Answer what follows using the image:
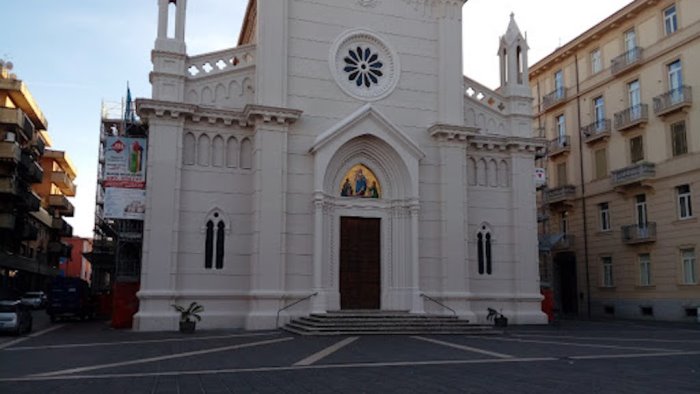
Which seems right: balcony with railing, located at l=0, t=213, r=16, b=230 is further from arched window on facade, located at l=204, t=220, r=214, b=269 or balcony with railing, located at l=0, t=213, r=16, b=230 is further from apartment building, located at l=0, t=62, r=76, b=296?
arched window on facade, located at l=204, t=220, r=214, b=269

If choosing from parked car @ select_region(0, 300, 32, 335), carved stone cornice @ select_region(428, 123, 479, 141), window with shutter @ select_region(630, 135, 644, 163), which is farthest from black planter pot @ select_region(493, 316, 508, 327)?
parked car @ select_region(0, 300, 32, 335)

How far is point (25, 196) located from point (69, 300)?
76.1 ft

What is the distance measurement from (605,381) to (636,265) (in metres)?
23.9

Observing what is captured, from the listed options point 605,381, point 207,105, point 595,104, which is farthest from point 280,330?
point 595,104

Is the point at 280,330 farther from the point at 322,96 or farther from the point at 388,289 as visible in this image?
the point at 322,96

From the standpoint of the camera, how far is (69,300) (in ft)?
103

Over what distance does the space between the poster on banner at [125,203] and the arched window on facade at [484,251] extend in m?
13.5

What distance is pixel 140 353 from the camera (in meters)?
15.8

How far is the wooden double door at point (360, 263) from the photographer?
24.7 m

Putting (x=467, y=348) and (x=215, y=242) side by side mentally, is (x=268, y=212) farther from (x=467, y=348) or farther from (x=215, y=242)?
(x=467, y=348)

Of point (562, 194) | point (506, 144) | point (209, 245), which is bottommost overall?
point (209, 245)

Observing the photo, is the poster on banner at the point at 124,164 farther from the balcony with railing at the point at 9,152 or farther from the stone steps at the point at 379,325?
the balcony with railing at the point at 9,152

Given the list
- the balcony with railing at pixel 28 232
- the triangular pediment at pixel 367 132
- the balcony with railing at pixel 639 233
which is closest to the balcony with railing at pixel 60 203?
the balcony with railing at pixel 28 232

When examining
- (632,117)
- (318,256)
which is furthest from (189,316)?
(632,117)
